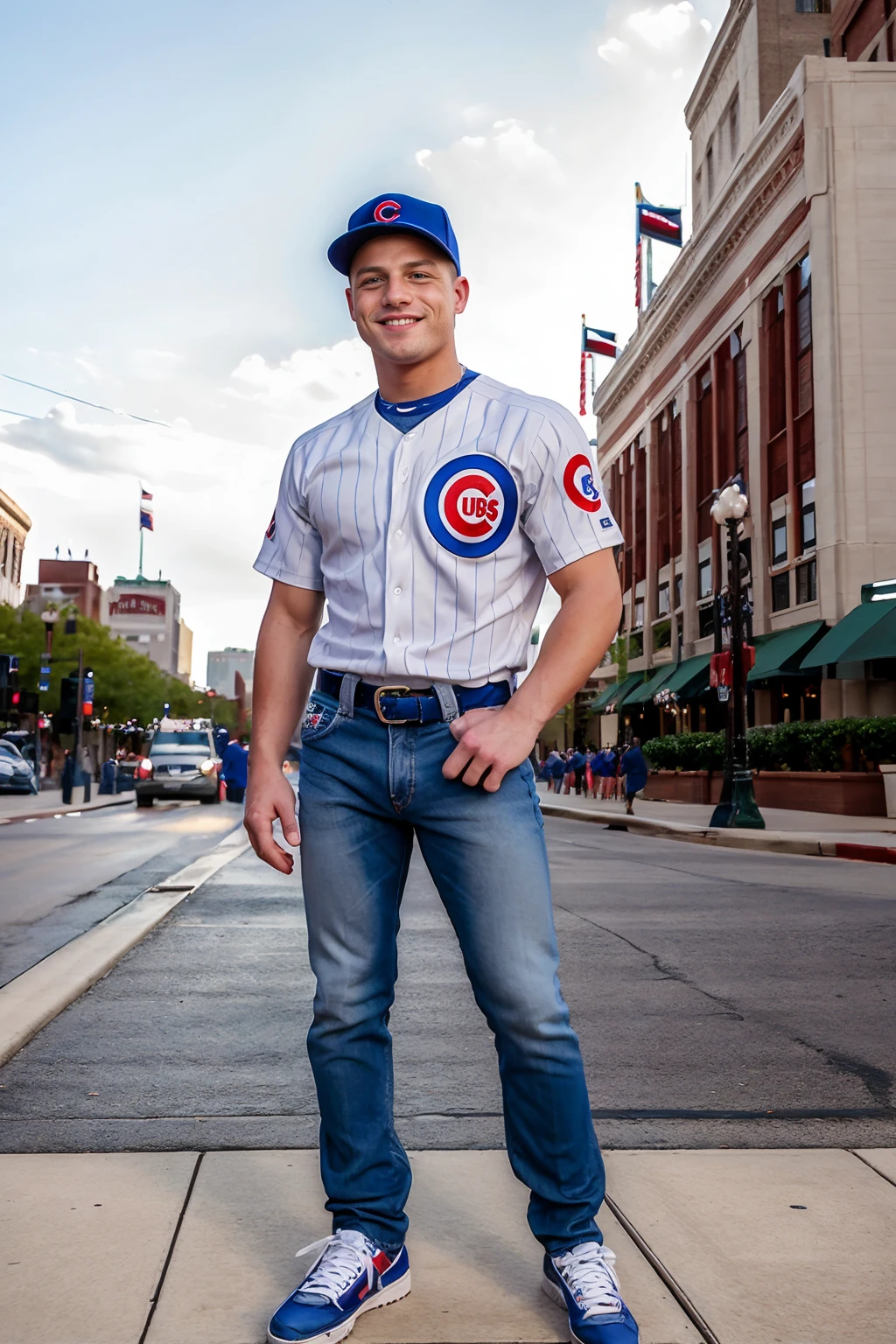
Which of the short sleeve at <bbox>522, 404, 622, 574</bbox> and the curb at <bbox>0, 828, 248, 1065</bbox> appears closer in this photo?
the short sleeve at <bbox>522, 404, 622, 574</bbox>

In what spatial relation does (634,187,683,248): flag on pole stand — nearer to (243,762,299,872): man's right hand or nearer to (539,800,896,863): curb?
(539,800,896,863): curb

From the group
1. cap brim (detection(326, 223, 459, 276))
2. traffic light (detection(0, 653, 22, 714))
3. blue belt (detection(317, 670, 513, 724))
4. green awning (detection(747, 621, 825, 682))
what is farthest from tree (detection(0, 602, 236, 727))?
blue belt (detection(317, 670, 513, 724))

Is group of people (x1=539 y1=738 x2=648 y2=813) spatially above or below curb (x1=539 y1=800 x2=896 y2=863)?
above

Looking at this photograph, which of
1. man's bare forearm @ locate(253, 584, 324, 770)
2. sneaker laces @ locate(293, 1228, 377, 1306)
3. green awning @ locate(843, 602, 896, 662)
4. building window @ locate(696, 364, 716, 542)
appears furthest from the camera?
building window @ locate(696, 364, 716, 542)

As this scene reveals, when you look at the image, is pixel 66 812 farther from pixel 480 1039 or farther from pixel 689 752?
pixel 480 1039

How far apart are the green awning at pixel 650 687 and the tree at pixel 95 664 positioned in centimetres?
2467

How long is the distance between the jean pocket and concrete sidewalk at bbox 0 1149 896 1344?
114cm

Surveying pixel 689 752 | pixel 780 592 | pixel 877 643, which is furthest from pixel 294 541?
pixel 780 592

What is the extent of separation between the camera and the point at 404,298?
8.95 ft

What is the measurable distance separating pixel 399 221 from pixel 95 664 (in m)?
68.1

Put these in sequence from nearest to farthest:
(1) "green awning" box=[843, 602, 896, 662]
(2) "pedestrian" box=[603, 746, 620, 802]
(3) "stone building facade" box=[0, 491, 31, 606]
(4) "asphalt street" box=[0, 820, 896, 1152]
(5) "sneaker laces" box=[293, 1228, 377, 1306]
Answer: (5) "sneaker laces" box=[293, 1228, 377, 1306] < (4) "asphalt street" box=[0, 820, 896, 1152] < (1) "green awning" box=[843, 602, 896, 662] < (2) "pedestrian" box=[603, 746, 620, 802] < (3) "stone building facade" box=[0, 491, 31, 606]

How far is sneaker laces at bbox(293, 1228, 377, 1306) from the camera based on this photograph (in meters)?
2.38

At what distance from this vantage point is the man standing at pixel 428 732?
2.49 m

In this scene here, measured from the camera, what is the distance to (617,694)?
54.7 m
